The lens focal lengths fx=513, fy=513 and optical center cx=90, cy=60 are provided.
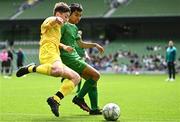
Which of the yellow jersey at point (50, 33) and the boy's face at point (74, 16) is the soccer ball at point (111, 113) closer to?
the yellow jersey at point (50, 33)

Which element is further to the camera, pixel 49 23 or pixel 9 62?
pixel 9 62

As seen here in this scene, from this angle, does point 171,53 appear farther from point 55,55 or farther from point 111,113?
point 111,113

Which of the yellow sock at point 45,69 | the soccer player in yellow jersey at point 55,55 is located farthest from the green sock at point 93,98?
the yellow sock at point 45,69

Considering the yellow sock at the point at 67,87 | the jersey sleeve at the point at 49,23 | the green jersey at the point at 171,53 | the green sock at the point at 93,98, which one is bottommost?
the green sock at the point at 93,98

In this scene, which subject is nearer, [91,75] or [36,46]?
[91,75]

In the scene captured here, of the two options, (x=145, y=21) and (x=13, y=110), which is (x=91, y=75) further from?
(x=145, y=21)

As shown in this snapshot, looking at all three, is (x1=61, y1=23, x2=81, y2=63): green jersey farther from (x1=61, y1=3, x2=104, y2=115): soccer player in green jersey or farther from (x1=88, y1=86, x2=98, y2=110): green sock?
(x1=88, y1=86, x2=98, y2=110): green sock

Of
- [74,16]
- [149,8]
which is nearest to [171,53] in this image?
[74,16]

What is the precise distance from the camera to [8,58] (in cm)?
3694

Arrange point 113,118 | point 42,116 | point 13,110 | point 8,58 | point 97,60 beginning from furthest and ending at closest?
point 97,60 → point 8,58 → point 13,110 → point 42,116 → point 113,118

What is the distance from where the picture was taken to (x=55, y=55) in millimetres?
9742

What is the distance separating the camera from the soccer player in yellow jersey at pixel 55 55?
960 centimetres

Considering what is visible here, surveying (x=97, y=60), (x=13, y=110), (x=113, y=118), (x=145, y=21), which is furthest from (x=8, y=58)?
(x=113, y=118)

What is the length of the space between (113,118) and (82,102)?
159cm
